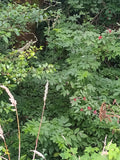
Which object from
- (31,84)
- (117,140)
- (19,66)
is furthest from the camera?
(31,84)

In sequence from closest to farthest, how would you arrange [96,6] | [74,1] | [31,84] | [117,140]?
[117,140] → [31,84] → [74,1] → [96,6]

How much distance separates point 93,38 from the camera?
2.62 m

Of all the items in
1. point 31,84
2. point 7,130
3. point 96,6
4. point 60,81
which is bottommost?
point 7,130

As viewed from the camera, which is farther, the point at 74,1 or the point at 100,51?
the point at 74,1

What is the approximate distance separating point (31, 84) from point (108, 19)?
8.11 ft

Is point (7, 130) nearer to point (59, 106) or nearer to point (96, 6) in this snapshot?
point (59, 106)

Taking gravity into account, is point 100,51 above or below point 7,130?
above

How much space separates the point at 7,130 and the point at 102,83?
1.68 meters

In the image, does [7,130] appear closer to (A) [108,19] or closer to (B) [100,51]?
(B) [100,51]

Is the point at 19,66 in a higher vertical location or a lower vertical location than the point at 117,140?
higher

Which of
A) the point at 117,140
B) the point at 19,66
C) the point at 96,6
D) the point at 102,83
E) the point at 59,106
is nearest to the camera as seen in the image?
the point at 19,66

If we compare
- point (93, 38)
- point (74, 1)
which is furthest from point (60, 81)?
point (74, 1)

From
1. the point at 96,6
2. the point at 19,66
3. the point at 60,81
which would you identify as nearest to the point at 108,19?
the point at 96,6

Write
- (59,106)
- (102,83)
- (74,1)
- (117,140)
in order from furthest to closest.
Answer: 1. (74,1)
2. (59,106)
3. (102,83)
4. (117,140)
